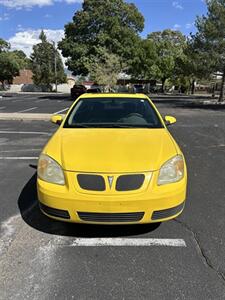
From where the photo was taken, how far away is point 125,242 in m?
3.73

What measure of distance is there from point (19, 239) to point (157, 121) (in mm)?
2450

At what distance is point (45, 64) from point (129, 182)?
78977mm

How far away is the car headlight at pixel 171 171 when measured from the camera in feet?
11.9

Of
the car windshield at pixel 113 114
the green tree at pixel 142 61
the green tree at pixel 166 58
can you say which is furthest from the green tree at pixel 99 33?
the car windshield at pixel 113 114

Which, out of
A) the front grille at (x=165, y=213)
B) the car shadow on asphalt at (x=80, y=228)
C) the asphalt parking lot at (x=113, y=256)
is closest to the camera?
the asphalt parking lot at (x=113, y=256)

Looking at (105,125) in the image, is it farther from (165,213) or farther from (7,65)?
(7,65)

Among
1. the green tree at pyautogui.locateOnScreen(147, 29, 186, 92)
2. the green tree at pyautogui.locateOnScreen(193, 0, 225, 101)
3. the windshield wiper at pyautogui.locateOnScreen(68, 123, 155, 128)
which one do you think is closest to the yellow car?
the windshield wiper at pyautogui.locateOnScreen(68, 123, 155, 128)

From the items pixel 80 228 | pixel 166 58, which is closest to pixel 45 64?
pixel 166 58

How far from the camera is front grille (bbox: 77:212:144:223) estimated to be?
349 cm

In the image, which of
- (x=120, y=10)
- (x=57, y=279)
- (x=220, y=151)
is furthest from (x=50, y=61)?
(x=57, y=279)

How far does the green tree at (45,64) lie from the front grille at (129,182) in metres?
70.2

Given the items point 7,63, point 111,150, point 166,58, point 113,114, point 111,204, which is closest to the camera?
point 111,204

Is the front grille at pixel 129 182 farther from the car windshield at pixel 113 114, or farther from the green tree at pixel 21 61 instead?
the green tree at pixel 21 61

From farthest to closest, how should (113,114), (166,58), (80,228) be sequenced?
(166,58), (113,114), (80,228)
